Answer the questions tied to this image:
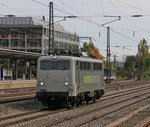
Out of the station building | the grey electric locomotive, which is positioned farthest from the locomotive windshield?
the station building

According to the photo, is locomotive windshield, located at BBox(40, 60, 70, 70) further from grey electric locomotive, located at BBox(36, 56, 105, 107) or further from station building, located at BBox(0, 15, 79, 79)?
station building, located at BBox(0, 15, 79, 79)

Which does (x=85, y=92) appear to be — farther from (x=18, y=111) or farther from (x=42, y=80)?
(x=18, y=111)

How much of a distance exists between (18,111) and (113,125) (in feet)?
24.3

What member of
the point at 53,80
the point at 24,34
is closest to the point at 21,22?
the point at 24,34

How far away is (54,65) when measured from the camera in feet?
81.0

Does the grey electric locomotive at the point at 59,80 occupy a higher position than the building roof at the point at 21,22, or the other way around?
the building roof at the point at 21,22

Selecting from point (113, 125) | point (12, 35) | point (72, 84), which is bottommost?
point (113, 125)

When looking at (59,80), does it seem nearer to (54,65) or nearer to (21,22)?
(54,65)

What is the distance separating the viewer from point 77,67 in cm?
2516

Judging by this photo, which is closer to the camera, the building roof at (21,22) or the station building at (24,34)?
the station building at (24,34)

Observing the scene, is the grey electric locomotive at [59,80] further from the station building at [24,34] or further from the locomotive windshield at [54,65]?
the station building at [24,34]

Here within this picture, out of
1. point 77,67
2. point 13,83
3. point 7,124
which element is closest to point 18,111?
point 77,67

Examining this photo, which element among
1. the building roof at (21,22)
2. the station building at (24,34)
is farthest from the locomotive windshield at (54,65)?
the building roof at (21,22)

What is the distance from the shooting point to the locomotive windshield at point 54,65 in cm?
2453
